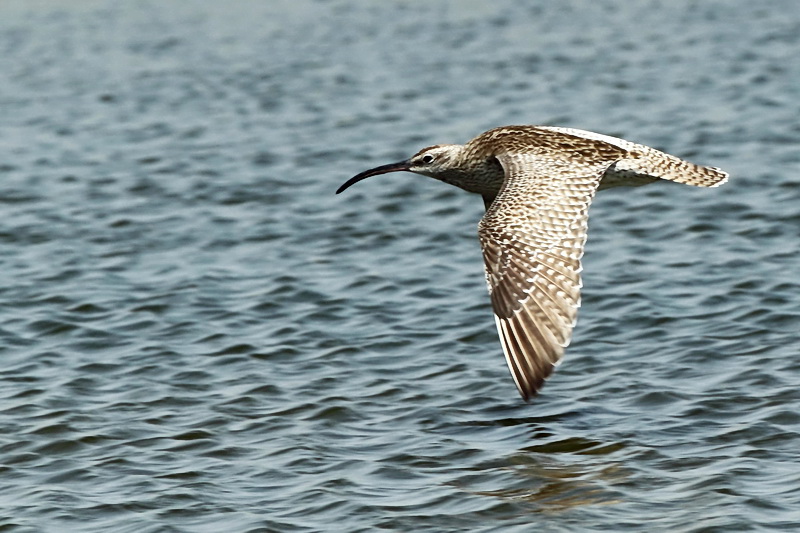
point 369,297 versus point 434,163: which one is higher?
point 434,163

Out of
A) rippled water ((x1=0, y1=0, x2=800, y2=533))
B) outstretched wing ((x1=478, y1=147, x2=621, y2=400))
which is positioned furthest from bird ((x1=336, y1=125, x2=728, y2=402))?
rippled water ((x1=0, y1=0, x2=800, y2=533))

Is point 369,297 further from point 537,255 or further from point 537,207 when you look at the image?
point 537,255

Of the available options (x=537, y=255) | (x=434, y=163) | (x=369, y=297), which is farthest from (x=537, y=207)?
(x=369, y=297)

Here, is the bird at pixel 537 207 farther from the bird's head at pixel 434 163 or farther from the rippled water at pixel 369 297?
the rippled water at pixel 369 297

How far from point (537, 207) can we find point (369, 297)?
2761mm

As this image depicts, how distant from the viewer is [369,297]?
1020cm

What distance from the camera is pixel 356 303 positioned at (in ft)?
33.1

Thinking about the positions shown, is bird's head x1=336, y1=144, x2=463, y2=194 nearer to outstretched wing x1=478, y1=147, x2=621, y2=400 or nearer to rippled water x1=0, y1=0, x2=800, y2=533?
outstretched wing x1=478, y1=147, x2=621, y2=400

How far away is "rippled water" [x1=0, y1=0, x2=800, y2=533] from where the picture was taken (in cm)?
701

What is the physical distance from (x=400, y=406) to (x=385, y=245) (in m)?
3.46

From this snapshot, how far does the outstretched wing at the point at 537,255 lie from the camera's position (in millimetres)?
6910

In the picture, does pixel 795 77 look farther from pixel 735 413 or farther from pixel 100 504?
pixel 100 504

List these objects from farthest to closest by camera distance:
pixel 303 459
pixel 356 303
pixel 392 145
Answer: pixel 392 145 → pixel 356 303 → pixel 303 459

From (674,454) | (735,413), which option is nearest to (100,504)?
(674,454)
